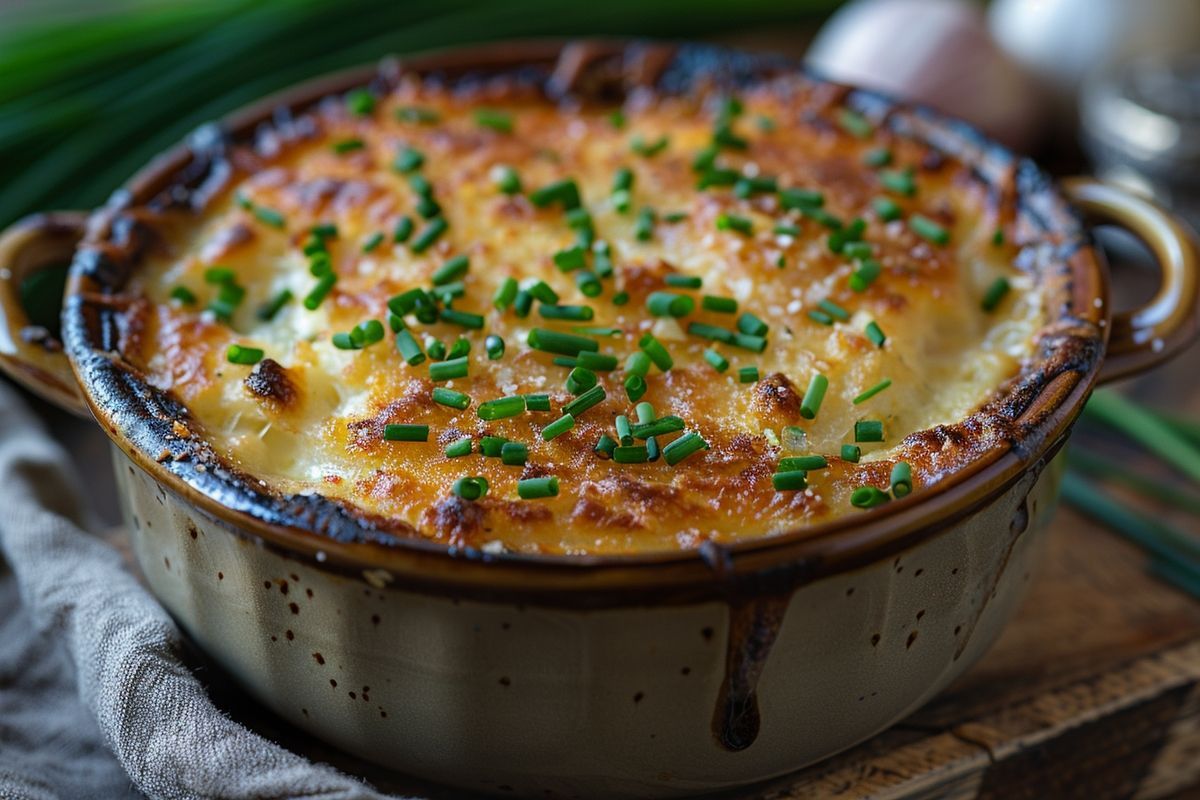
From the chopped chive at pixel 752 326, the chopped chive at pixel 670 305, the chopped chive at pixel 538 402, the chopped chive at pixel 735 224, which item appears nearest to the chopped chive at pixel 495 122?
the chopped chive at pixel 735 224

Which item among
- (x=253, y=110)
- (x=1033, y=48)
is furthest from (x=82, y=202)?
(x=1033, y=48)

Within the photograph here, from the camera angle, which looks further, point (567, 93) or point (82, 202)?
point (82, 202)

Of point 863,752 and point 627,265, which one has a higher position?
point 627,265

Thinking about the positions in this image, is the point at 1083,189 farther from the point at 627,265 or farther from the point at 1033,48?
the point at 1033,48

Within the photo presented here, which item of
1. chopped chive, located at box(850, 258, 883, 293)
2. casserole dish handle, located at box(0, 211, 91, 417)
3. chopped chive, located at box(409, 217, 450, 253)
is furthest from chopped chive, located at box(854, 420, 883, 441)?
casserole dish handle, located at box(0, 211, 91, 417)

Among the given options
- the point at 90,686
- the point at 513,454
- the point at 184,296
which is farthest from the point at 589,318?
the point at 90,686

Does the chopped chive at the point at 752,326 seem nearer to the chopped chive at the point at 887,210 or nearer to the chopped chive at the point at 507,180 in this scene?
the chopped chive at the point at 887,210
